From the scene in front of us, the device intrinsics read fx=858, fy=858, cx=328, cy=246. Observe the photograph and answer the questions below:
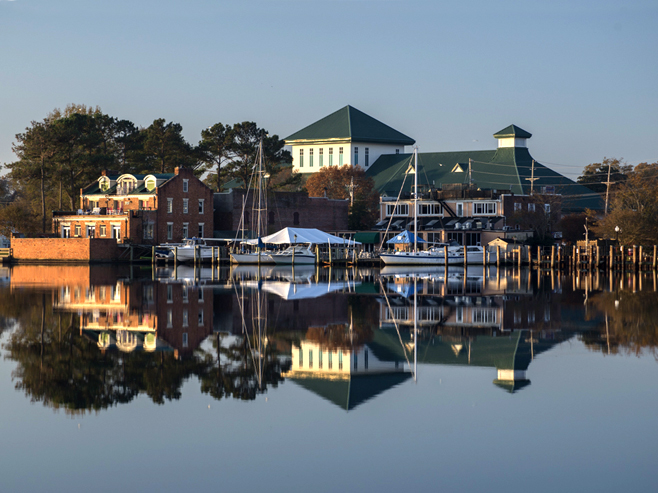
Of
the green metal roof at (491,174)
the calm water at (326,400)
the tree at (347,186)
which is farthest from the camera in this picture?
the green metal roof at (491,174)

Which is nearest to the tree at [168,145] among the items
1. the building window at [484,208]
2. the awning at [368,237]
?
the awning at [368,237]

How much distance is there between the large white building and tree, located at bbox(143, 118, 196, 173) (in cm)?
3185

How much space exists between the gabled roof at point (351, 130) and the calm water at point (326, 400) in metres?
96.3

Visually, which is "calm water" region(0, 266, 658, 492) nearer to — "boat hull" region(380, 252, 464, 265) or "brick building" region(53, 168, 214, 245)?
"boat hull" region(380, 252, 464, 265)

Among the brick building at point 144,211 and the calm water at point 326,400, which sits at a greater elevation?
the brick building at point 144,211

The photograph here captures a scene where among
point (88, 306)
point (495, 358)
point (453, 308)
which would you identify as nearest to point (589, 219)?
point (453, 308)

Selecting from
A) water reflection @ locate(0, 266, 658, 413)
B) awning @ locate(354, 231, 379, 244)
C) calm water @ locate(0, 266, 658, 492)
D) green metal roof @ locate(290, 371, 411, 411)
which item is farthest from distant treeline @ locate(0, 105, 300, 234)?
green metal roof @ locate(290, 371, 411, 411)

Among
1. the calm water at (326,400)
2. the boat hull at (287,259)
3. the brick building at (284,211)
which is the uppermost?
the brick building at (284,211)

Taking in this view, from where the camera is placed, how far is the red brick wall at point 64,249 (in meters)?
77.5

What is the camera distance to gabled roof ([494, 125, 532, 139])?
114 metres

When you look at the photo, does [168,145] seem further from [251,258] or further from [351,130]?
[351,130]

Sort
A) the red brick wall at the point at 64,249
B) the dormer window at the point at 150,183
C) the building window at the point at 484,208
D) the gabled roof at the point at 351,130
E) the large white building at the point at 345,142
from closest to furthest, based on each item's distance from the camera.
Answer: the red brick wall at the point at 64,249
the dormer window at the point at 150,183
the building window at the point at 484,208
the large white building at the point at 345,142
the gabled roof at the point at 351,130

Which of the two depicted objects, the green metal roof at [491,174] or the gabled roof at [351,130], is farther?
the gabled roof at [351,130]

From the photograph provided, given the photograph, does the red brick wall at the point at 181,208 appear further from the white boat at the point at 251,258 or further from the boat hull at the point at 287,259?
the boat hull at the point at 287,259
